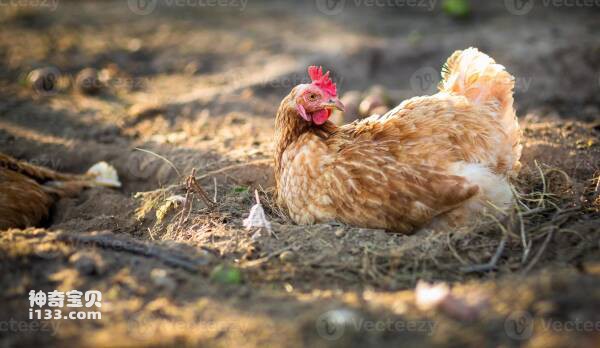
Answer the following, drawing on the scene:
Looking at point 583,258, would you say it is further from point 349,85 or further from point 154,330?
point 349,85

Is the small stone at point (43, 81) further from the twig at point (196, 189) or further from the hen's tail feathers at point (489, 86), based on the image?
the hen's tail feathers at point (489, 86)

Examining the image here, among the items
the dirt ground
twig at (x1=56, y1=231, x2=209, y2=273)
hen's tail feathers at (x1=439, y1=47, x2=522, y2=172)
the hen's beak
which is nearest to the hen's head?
the hen's beak

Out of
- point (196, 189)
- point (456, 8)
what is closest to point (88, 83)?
point (196, 189)

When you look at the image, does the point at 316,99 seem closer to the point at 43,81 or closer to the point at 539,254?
the point at 539,254

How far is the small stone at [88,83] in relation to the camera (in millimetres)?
6609

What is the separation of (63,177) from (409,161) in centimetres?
307

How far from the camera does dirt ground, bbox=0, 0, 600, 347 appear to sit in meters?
2.15

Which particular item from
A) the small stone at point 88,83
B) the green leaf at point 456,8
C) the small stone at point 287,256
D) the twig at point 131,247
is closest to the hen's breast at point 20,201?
the twig at point 131,247

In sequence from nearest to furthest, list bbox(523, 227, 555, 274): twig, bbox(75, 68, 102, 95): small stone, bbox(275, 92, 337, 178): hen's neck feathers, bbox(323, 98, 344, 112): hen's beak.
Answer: bbox(523, 227, 555, 274): twig
bbox(323, 98, 344, 112): hen's beak
bbox(275, 92, 337, 178): hen's neck feathers
bbox(75, 68, 102, 95): small stone

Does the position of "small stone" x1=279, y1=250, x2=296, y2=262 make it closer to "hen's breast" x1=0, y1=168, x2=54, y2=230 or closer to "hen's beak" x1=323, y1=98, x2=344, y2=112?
"hen's beak" x1=323, y1=98, x2=344, y2=112

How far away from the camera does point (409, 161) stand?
10.2 ft

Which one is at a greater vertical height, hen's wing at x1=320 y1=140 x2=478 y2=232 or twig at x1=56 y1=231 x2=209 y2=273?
hen's wing at x1=320 y1=140 x2=478 y2=232

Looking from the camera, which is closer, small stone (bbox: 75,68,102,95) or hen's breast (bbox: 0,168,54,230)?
hen's breast (bbox: 0,168,54,230)

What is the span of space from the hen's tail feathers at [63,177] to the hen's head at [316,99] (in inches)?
83.0
